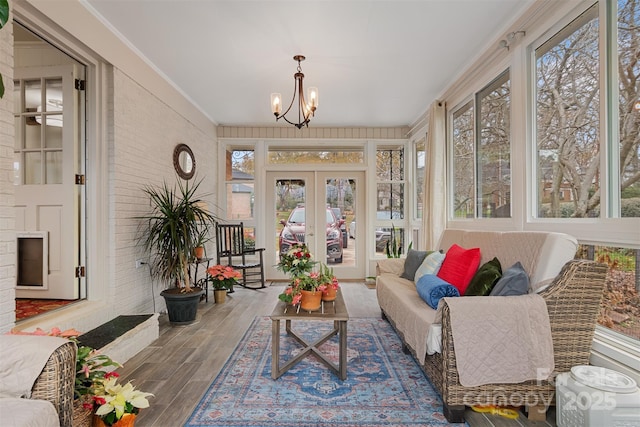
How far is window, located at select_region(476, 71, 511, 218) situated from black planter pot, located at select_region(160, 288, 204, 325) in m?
3.14

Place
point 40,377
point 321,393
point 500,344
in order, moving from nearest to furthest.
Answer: point 40,377, point 500,344, point 321,393

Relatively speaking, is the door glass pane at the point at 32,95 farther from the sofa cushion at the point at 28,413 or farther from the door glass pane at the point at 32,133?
the sofa cushion at the point at 28,413

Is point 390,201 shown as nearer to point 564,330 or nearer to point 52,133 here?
point 564,330

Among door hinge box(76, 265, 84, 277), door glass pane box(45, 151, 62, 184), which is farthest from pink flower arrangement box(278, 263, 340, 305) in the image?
door glass pane box(45, 151, 62, 184)

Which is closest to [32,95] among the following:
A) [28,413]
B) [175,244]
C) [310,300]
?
[175,244]

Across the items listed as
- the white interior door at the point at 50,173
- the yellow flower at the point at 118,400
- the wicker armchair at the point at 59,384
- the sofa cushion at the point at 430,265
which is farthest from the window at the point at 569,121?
the white interior door at the point at 50,173

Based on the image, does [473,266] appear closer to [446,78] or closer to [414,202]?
[446,78]

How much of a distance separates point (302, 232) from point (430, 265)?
318 cm

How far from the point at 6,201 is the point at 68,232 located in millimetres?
997

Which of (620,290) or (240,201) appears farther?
(240,201)

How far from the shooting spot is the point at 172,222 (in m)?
3.21

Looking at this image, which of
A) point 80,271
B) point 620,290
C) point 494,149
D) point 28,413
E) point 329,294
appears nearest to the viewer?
point 28,413

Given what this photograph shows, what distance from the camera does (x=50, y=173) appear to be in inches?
117

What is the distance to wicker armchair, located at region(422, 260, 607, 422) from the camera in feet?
5.93
